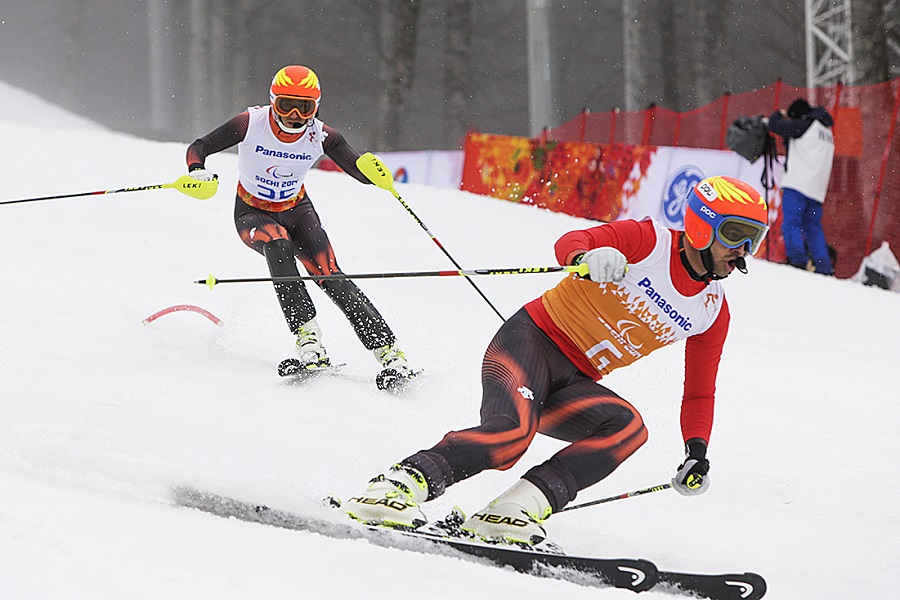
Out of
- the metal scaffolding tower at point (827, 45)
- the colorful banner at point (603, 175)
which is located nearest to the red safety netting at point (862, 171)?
the colorful banner at point (603, 175)

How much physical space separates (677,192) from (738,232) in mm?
8233

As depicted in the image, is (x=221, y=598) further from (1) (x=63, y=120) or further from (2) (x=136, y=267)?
(1) (x=63, y=120)

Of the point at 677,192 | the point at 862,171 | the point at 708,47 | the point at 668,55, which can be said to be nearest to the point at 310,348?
the point at 677,192

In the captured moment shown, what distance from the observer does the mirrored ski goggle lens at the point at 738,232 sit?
3.47 m

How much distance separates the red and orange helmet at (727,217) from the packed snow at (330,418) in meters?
1.16

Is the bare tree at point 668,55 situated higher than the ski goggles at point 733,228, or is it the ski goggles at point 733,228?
the bare tree at point 668,55

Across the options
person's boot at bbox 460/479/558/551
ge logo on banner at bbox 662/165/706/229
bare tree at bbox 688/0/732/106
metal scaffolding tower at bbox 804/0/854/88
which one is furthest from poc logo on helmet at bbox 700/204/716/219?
bare tree at bbox 688/0/732/106

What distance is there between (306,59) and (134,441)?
35523 mm

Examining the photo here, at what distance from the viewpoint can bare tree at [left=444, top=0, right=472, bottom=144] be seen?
2202cm

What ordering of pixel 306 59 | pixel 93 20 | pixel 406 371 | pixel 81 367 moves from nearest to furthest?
pixel 81 367
pixel 406 371
pixel 306 59
pixel 93 20

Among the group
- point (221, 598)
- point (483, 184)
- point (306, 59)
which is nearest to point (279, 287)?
point (221, 598)

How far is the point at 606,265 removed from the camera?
3434 mm

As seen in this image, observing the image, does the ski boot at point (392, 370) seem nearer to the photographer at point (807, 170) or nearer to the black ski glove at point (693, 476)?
the black ski glove at point (693, 476)

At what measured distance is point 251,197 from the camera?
5883mm
